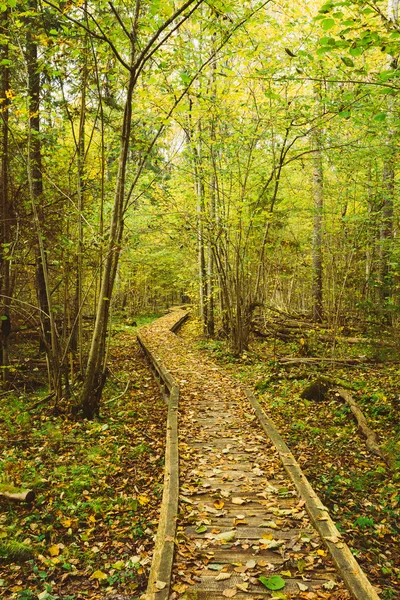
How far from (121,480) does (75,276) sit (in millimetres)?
4201

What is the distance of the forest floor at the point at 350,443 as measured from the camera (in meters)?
4.45

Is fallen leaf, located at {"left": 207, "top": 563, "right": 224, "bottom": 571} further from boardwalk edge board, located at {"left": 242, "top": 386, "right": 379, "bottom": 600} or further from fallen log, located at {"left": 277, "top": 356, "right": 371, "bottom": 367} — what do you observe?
fallen log, located at {"left": 277, "top": 356, "right": 371, "bottom": 367}

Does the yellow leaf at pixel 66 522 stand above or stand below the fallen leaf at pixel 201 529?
below

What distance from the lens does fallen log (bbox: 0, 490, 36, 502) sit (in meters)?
4.99

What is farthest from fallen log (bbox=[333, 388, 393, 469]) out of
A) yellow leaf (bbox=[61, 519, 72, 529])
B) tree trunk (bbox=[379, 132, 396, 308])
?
yellow leaf (bbox=[61, 519, 72, 529])

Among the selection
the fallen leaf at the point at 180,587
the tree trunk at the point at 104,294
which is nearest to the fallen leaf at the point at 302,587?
the fallen leaf at the point at 180,587

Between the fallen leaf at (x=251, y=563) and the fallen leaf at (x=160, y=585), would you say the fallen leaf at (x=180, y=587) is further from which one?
the fallen leaf at (x=251, y=563)

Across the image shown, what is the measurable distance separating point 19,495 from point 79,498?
758 mm

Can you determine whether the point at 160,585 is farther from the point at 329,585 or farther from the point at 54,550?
the point at 54,550

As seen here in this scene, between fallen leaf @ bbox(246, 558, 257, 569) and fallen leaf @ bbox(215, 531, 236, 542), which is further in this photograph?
fallen leaf @ bbox(215, 531, 236, 542)

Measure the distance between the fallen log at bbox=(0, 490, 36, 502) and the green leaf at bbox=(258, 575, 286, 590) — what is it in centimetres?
315

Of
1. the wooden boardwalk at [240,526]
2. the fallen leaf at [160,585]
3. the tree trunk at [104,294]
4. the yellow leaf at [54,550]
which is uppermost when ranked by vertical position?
the tree trunk at [104,294]

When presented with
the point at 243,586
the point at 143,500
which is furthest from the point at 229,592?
the point at 143,500

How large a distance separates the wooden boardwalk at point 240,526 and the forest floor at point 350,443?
2.22 ft
